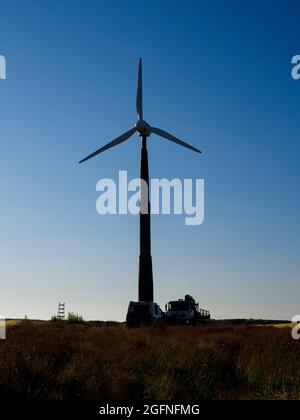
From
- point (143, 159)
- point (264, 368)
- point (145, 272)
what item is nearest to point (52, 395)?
point (264, 368)

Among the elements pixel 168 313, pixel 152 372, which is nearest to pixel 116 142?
pixel 168 313

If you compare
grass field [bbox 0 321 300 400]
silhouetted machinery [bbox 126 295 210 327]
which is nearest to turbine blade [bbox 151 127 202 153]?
silhouetted machinery [bbox 126 295 210 327]

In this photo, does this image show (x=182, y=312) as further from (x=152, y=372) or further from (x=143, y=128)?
(x=152, y=372)

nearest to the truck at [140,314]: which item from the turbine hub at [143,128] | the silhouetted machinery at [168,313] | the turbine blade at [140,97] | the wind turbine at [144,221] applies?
the silhouetted machinery at [168,313]

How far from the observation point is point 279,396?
11.5m

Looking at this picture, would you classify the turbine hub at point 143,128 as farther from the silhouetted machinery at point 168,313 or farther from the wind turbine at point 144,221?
the silhouetted machinery at point 168,313

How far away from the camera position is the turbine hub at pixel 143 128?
58906 mm

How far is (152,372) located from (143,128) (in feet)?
150

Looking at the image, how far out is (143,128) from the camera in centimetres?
Answer: 5888

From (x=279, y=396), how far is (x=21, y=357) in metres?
5.72

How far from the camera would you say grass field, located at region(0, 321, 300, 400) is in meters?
11.8

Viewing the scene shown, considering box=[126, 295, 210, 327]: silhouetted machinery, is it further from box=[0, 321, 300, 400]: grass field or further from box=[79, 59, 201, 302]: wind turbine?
box=[0, 321, 300, 400]: grass field

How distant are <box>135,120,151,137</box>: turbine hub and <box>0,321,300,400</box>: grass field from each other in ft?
133
